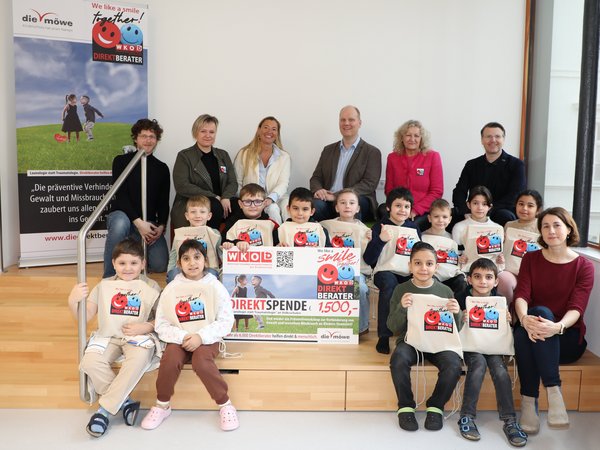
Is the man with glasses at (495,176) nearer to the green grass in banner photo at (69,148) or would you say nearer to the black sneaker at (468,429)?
the black sneaker at (468,429)

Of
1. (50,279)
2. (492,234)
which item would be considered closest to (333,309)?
(492,234)

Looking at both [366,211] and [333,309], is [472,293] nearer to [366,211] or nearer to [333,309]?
[333,309]

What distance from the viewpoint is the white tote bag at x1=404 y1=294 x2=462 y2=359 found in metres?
3.39

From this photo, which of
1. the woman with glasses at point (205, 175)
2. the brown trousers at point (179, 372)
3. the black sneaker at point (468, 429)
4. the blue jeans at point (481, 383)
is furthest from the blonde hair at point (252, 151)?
the black sneaker at point (468, 429)

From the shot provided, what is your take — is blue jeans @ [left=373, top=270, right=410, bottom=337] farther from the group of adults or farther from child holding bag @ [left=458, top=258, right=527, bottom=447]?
the group of adults

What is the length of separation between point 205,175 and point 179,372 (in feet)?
6.37

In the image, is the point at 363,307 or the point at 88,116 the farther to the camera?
the point at 88,116

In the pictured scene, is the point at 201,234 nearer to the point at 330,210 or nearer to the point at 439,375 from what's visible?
the point at 330,210

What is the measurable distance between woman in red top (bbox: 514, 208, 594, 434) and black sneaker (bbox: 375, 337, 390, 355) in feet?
2.36

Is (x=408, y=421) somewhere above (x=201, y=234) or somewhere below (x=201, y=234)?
below

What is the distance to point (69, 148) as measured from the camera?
496 cm

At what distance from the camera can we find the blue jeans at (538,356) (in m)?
3.25

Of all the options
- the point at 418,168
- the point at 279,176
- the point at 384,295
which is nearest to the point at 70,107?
the point at 279,176

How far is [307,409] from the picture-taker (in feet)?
11.3
